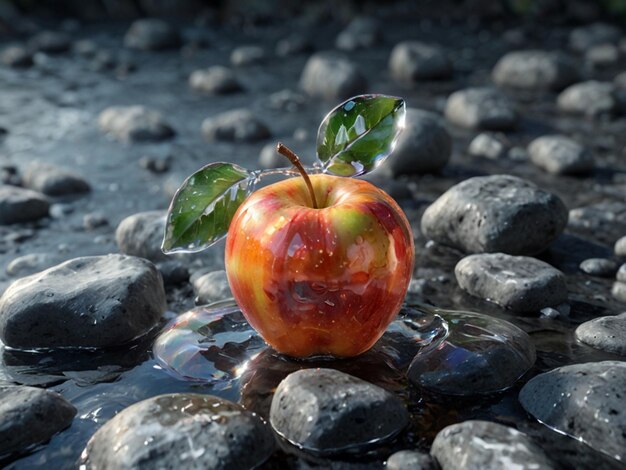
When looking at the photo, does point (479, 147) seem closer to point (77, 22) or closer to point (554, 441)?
point (554, 441)

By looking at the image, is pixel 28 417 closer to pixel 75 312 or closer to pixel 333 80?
pixel 75 312

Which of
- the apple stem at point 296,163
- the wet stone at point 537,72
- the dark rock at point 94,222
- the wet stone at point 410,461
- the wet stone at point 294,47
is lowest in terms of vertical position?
the wet stone at point 537,72

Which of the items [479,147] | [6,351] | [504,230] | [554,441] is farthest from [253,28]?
[554,441]

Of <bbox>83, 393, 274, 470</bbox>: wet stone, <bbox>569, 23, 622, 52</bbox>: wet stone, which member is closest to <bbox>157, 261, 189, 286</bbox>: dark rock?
<bbox>83, 393, 274, 470</bbox>: wet stone

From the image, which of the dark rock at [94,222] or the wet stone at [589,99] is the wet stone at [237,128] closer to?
the dark rock at [94,222]

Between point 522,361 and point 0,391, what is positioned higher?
point 0,391

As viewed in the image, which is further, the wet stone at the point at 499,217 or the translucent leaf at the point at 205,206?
the wet stone at the point at 499,217

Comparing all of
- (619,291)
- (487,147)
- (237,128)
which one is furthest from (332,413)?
(237,128)

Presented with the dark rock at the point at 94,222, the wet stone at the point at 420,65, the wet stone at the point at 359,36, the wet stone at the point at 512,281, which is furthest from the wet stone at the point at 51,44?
the wet stone at the point at 512,281
